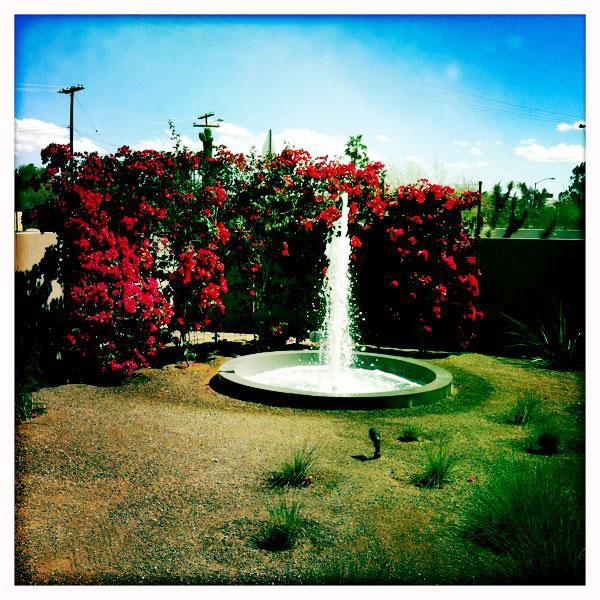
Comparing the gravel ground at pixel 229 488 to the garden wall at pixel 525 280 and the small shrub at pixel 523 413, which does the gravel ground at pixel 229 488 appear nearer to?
the small shrub at pixel 523 413

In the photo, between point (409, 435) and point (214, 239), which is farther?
point (214, 239)

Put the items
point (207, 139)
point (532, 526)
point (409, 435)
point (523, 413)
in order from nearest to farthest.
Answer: point (532, 526), point (409, 435), point (523, 413), point (207, 139)

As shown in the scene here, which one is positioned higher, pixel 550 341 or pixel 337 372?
pixel 550 341

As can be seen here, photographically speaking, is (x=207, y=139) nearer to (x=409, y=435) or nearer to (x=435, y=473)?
(x=409, y=435)

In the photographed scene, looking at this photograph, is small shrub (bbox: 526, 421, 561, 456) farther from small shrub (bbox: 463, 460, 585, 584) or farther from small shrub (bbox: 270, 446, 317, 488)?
small shrub (bbox: 270, 446, 317, 488)

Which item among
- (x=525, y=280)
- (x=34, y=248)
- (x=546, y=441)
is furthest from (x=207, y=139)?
(x=546, y=441)

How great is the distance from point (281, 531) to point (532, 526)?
1.33 metres

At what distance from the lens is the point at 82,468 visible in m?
4.48

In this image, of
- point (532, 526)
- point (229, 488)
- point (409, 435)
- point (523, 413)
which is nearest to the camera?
point (532, 526)

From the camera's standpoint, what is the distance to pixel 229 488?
4188mm

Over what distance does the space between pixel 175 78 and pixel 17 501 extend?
2.97 metres

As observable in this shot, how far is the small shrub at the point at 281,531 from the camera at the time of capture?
348cm
